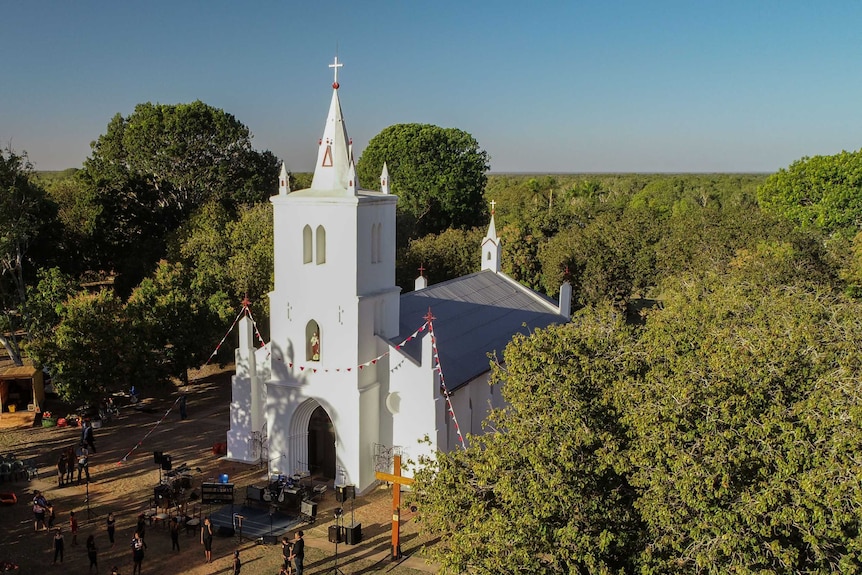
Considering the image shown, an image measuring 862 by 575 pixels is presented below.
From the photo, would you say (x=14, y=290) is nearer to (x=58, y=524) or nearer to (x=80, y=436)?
(x=80, y=436)

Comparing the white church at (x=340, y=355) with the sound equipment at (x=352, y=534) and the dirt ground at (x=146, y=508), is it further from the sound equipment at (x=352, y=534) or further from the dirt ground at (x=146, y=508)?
the sound equipment at (x=352, y=534)

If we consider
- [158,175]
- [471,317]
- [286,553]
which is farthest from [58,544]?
[158,175]

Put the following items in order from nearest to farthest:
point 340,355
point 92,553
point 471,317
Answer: point 92,553, point 340,355, point 471,317

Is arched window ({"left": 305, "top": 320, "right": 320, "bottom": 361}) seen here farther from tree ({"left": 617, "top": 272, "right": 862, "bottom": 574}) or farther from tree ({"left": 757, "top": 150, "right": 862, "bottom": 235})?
tree ({"left": 757, "top": 150, "right": 862, "bottom": 235})

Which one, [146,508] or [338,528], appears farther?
[146,508]

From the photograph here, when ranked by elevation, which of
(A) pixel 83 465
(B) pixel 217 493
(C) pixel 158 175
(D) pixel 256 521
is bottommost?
(D) pixel 256 521

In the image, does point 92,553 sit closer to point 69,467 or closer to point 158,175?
point 69,467

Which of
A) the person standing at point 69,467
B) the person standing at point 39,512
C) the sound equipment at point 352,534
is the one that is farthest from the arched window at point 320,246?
the person standing at point 39,512
